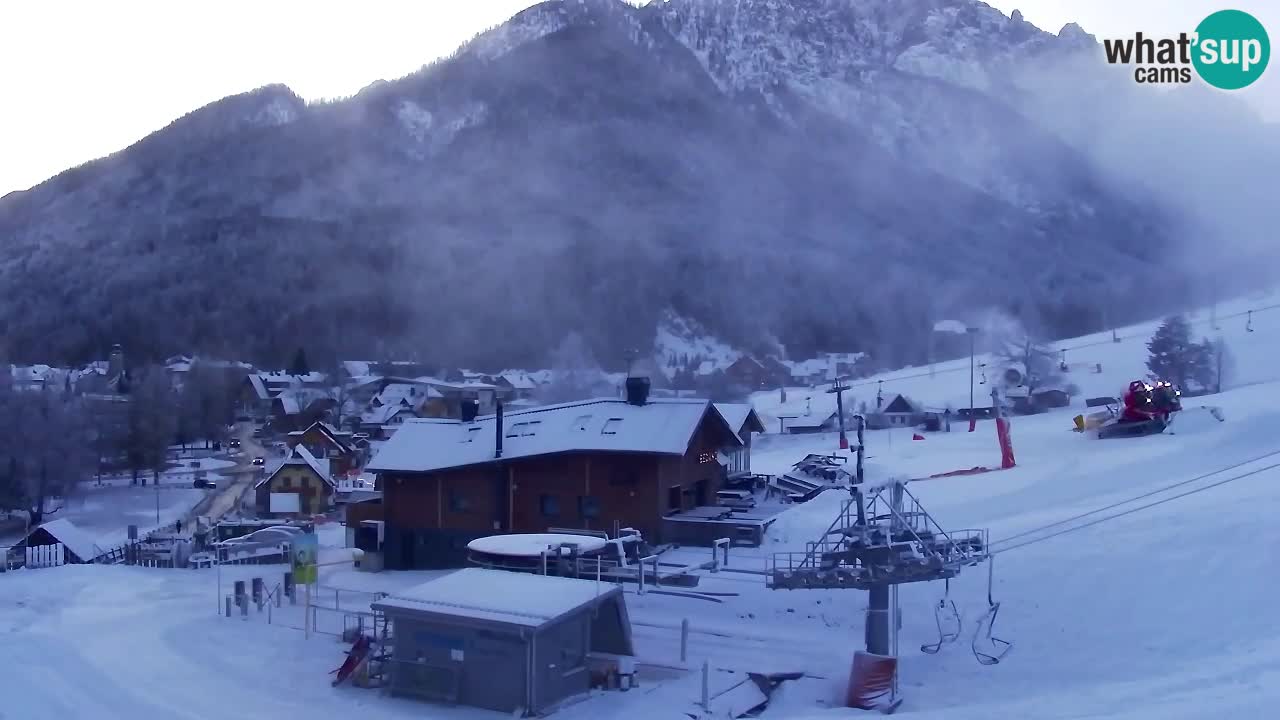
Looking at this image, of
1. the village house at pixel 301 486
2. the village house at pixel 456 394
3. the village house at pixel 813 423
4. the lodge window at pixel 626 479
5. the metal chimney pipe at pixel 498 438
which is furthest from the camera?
the village house at pixel 456 394

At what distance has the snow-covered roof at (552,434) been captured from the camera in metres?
19.7

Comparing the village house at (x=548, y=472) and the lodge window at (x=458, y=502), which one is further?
the lodge window at (x=458, y=502)

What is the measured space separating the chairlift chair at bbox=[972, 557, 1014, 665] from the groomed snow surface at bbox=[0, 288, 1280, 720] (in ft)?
0.43

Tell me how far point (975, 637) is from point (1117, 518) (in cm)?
439

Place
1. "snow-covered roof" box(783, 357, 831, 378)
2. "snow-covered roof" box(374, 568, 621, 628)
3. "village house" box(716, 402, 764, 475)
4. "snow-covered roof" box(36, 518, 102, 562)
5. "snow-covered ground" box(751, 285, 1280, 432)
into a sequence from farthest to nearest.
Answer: "snow-covered roof" box(783, 357, 831, 378) → "snow-covered ground" box(751, 285, 1280, 432) → "snow-covered roof" box(36, 518, 102, 562) → "village house" box(716, 402, 764, 475) → "snow-covered roof" box(374, 568, 621, 628)

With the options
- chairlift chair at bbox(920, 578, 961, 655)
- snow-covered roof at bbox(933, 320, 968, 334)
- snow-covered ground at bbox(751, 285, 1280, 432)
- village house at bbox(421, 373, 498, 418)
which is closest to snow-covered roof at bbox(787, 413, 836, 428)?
snow-covered ground at bbox(751, 285, 1280, 432)

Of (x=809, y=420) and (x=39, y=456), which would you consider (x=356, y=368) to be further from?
(x=809, y=420)

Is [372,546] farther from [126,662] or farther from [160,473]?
[160,473]

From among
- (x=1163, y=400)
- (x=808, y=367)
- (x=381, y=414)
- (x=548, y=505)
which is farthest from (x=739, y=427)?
(x=808, y=367)

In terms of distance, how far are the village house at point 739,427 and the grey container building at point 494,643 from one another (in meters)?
9.75

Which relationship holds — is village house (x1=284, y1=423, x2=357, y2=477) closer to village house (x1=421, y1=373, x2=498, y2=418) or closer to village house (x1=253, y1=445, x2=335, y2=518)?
village house (x1=253, y1=445, x2=335, y2=518)

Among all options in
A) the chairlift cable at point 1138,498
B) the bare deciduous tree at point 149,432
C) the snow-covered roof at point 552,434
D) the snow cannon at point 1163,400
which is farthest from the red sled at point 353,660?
the bare deciduous tree at point 149,432

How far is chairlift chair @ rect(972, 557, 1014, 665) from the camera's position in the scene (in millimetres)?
12648

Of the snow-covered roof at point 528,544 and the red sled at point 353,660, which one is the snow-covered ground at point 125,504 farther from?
the red sled at point 353,660
